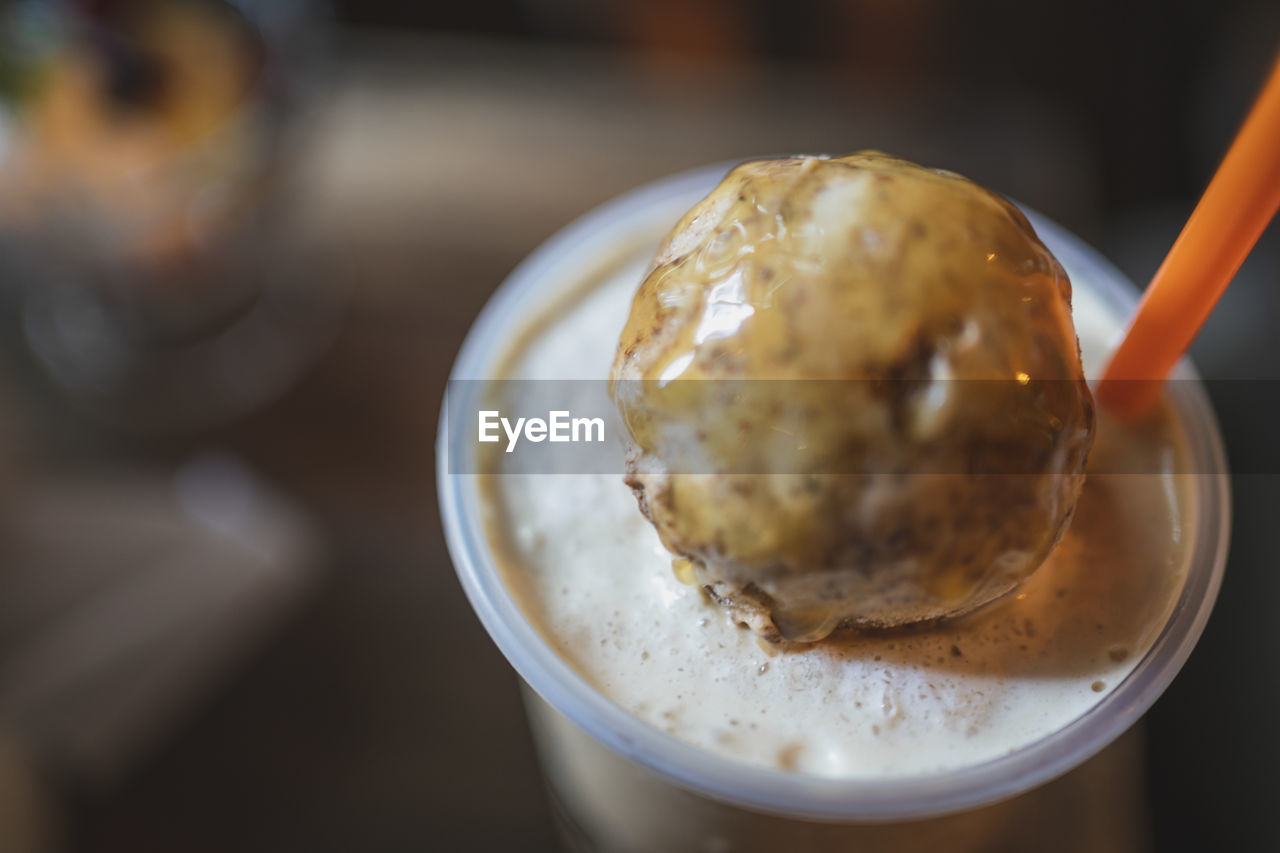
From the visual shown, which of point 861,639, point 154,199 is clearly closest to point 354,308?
point 154,199

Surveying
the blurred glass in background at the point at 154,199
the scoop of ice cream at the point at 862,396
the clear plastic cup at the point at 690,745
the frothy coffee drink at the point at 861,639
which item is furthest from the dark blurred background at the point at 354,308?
the scoop of ice cream at the point at 862,396

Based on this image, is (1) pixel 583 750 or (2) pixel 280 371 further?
(2) pixel 280 371

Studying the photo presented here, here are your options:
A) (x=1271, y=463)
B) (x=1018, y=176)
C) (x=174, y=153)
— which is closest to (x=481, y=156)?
(x=174, y=153)

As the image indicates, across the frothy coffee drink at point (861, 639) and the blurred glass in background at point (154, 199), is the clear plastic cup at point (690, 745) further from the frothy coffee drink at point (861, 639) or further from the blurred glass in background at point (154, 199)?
the blurred glass in background at point (154, 199)

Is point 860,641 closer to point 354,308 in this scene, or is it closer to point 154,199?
point 354,308

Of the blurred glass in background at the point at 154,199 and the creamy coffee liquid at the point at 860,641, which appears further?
the blurred glass in background at the point at 154,199

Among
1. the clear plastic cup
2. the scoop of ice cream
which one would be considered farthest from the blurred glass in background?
the scoop of ice cream

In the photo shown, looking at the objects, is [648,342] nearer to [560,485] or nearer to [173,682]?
[560,485]
